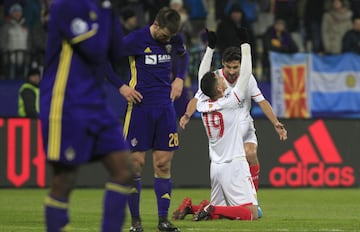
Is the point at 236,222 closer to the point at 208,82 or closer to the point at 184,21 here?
the point at 208,82

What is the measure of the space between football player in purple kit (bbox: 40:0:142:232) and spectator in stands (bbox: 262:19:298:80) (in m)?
15.8

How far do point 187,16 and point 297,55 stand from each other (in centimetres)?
272

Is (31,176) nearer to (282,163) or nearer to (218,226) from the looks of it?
(282,163)

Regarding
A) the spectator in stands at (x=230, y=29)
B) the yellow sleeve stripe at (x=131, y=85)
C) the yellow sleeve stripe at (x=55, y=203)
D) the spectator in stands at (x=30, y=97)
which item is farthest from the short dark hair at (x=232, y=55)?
the spectator in stands at (x=230, y=29)

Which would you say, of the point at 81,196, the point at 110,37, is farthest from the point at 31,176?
the point at 110,37

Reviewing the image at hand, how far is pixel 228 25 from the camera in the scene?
2281 centimetres

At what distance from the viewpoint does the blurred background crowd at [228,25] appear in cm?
2298

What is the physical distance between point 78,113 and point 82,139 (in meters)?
0.18

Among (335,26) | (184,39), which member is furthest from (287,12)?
(184,39)

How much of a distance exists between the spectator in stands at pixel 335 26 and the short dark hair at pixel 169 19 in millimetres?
13881

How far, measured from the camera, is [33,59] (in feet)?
75.4

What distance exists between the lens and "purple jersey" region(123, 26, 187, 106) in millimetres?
11258

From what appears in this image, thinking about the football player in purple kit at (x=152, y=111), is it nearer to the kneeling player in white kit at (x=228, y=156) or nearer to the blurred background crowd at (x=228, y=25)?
the kneeling player in white kit at (x=228, y=156)

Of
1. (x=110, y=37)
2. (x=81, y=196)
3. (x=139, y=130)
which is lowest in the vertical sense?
(x=81, y=196)
